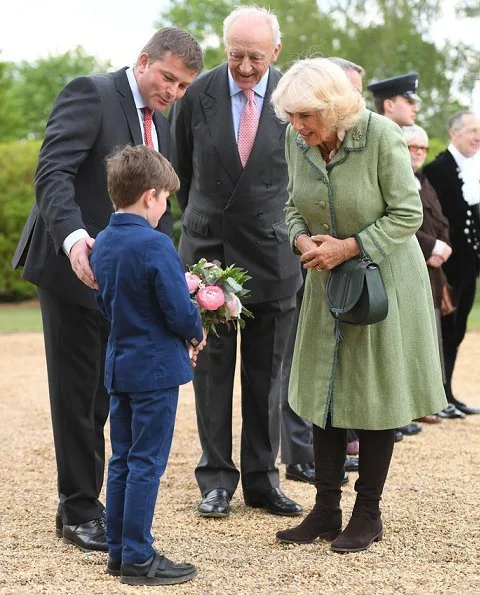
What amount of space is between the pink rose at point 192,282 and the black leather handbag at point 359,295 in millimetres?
518

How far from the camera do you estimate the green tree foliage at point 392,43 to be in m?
34.2

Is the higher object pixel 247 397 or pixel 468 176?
pixel 468 176

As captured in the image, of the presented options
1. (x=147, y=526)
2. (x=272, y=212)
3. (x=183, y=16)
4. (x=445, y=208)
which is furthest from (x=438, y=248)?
(x=183, y=16)

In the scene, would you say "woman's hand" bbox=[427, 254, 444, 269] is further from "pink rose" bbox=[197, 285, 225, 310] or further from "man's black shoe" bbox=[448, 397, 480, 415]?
"pink rose" bbox=[197, 285, 225, 310]

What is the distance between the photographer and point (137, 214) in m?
3.85

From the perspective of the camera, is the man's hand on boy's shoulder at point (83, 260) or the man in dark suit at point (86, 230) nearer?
the man's hand on boy's shoulder at point (83, 260)

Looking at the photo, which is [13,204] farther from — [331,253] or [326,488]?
[331,253]

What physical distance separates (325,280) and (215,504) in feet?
4.21

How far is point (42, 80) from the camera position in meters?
52.1

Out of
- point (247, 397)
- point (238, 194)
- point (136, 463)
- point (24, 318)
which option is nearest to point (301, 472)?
point (247, 397)

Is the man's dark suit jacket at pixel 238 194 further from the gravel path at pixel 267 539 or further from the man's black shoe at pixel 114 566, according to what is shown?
the man's black shoe at pixel 114 566

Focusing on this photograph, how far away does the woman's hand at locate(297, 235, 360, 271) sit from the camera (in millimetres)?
4160

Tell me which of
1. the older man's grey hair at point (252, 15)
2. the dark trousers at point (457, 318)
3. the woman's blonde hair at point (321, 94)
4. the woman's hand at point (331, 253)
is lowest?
the dark trousers at point (457, 318)

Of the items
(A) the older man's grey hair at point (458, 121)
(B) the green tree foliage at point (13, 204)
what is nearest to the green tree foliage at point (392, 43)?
(B) the green tree foliage at point (13, 204)
